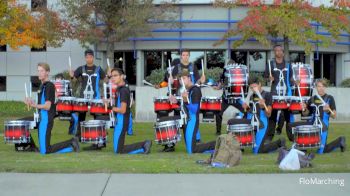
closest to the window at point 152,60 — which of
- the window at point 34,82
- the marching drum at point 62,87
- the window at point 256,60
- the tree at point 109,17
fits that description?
the tree at point 109,17

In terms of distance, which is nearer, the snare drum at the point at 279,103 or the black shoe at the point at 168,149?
the black shoe at the point at 168,149

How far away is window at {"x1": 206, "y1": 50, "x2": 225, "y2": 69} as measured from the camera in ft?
89.0

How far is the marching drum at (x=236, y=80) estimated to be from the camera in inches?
547

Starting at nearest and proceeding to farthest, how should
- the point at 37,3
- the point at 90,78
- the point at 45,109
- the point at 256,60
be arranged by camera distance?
the point at 45,109, the point at 90,78, the point at 37,3, the point at 256,60

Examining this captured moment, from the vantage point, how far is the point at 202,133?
53.2ft

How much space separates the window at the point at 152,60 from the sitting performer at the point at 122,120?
1594cm

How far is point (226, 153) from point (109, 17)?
47.1 ft

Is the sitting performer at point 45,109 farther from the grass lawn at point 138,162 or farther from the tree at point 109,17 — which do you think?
the tree at point 109,17

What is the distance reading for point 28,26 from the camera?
24.9m

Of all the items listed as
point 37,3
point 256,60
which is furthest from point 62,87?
→ point 256,60

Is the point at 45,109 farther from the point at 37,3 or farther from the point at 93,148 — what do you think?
the point at 37,3

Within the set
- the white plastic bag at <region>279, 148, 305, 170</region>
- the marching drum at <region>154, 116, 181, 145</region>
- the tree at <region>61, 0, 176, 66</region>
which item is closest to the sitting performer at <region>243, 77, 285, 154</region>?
the marching drum at <region>154, 116, 181, 145</region>

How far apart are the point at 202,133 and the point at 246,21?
7.43m
